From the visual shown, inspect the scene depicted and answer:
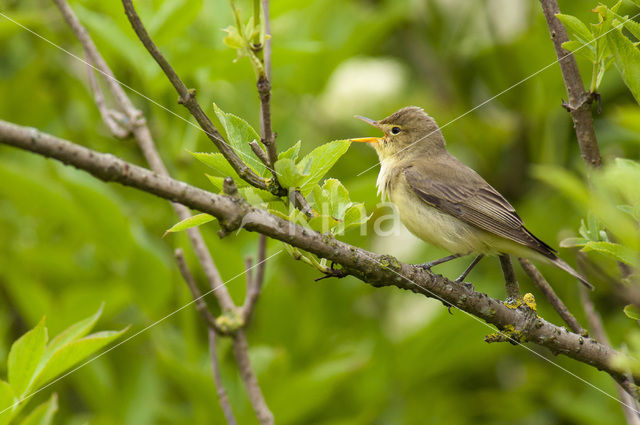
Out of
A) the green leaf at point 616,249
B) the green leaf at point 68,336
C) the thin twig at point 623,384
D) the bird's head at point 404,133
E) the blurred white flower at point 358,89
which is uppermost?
the blurred white flower at point 358,89

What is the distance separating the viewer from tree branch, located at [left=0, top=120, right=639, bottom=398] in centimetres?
119

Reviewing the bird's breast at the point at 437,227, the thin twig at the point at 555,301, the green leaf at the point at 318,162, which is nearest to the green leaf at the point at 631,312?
the thin twig at the point at 555,301

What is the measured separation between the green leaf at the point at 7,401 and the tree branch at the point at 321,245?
2.72 feet

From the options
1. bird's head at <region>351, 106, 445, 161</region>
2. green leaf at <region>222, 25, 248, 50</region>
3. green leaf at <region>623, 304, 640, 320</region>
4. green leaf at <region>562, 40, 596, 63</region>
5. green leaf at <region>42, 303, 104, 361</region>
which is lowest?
green leaf at <region>623, 304, 640, 320</region>

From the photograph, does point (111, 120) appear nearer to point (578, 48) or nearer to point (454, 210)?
point (454, 210)

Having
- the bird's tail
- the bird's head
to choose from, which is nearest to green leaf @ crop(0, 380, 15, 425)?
the bird's tail

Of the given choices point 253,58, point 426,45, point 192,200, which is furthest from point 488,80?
point 192,200

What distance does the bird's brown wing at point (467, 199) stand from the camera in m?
3.03

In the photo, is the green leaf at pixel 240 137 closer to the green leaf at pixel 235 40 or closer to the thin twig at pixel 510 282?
the green leaf at pixel 235 40

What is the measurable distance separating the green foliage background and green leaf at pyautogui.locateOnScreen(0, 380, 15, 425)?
1.01m

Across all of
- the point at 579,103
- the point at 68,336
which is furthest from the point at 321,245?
the point at 579,103

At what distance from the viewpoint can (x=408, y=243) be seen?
397cm

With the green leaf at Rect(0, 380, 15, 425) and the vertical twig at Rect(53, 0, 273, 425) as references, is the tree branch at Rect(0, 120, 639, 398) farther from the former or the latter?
the green leaf at Rect(0, 380, 15, 425)

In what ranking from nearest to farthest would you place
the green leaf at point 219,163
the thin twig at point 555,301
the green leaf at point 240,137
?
the green leaf at point 219,163 < the green leaf at point 240,137 < the thin twig at point 555,301
